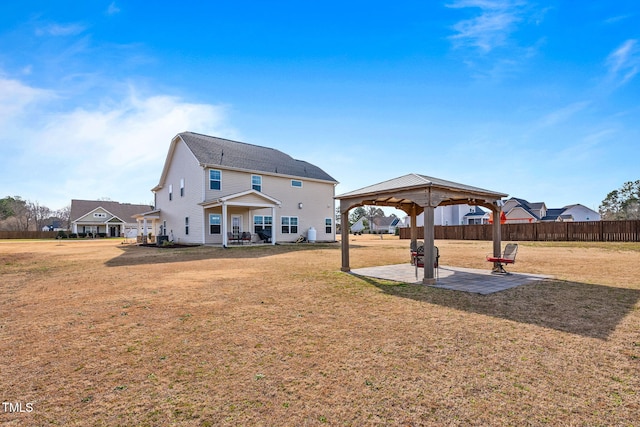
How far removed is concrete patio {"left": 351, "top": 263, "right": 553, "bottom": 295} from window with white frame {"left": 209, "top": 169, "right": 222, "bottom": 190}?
14.9 metres

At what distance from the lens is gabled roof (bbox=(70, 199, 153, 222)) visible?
167 ft

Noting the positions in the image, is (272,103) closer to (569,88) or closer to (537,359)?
(569,88)

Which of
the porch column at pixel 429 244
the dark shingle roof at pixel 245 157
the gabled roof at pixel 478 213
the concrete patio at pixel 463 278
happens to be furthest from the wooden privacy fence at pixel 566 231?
the porch column at pixel 429 244

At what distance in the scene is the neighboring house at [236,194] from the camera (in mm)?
22219

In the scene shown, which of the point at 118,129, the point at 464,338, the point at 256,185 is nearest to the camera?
the point at 464,338

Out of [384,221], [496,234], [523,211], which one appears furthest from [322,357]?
[384,221]

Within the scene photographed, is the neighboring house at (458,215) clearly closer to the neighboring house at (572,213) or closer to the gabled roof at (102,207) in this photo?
the neighboring house at (572,213)

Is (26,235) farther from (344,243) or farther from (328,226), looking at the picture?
(344,243)

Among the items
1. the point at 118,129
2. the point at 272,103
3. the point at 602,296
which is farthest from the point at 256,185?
the point at 602,296

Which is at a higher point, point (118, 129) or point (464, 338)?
point (118, 129)

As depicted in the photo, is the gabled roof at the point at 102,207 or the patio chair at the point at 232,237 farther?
the gabled roof at the point at 102,207

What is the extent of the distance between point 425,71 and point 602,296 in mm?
11475

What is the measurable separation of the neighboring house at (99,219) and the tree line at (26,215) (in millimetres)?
18828

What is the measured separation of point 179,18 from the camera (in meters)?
12.6
